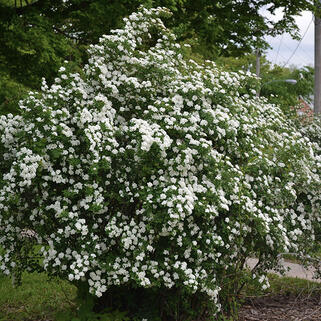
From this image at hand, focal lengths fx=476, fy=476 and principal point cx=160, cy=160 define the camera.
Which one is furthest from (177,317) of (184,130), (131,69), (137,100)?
(131,69)

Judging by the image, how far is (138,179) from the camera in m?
4.22

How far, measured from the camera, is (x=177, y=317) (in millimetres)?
4664

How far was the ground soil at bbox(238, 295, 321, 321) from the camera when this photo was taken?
18.0 feet

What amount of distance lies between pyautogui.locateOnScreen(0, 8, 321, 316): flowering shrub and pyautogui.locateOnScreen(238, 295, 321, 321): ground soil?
930mm

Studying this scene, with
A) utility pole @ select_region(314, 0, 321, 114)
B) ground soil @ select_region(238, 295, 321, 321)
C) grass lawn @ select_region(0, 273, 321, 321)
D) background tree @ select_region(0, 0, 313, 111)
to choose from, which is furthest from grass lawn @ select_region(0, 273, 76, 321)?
utility pole @ select_region(314, 0, 321, 114)

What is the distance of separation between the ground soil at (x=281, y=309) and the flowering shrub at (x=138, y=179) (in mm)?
930

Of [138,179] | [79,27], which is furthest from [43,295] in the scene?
[79,27]

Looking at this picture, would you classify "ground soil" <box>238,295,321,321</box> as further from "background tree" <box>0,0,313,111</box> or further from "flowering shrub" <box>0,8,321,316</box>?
"background tree" <box>0,0,313,111</box>

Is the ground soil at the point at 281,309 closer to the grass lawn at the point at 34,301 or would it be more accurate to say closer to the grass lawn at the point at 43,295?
the grass lawn at the point at 43,295

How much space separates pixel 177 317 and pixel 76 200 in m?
1.55

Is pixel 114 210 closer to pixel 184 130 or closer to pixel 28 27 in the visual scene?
pixel 184 130

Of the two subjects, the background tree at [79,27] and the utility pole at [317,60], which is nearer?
the background tree at [79,27]

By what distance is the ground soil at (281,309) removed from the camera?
5488 mm

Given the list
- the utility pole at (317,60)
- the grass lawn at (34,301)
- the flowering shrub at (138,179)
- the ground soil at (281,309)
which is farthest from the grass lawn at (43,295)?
the utility pole at (317,60)
